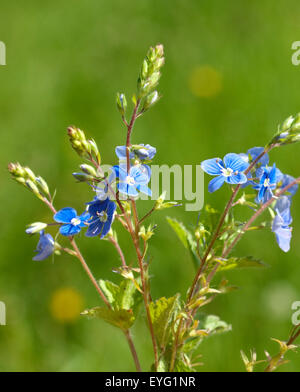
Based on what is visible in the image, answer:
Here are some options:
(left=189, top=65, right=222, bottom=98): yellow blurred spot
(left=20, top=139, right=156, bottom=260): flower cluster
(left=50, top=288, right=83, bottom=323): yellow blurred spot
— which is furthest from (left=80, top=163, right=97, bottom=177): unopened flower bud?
(left=189, top=65, right=222, bottom=98): yellow blurred spot

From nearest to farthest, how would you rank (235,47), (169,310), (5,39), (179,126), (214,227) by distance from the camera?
(169,310), (214,227), (179,126), (235,47), (5,39)

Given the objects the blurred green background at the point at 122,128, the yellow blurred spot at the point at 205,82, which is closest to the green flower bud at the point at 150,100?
the blurred green background at the point at 122,128

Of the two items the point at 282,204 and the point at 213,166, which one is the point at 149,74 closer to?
the point at 213,166

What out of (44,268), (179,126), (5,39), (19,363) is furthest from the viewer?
(5,39)

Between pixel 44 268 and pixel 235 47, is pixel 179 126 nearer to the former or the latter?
pixel 235 47

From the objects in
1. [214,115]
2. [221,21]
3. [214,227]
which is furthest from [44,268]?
[221,21]

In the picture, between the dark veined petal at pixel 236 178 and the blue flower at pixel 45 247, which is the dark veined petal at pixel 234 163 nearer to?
the dark veined petal at pixel 236 178

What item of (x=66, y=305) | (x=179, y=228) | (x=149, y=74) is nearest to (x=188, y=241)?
(x=179, y=228)
